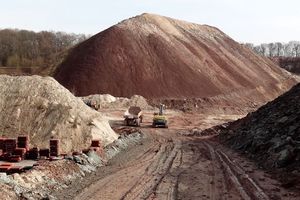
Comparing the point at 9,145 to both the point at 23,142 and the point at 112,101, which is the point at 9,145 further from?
the point at 112,101

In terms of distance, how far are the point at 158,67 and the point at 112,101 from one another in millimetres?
13114

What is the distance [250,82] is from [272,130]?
161 ft

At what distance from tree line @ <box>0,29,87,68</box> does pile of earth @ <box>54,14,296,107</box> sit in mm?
19984

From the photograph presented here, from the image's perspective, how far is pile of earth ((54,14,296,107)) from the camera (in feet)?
204

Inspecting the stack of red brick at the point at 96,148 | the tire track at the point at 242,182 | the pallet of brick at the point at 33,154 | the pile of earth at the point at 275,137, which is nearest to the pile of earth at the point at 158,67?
the pile of earth at the point at 275,137

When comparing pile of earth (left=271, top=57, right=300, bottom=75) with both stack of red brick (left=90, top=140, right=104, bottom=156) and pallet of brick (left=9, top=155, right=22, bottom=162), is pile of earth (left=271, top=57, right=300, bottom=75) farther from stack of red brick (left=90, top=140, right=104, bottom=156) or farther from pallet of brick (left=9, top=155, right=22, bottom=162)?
pallet of brick (left=9, top=155, right=22, bottom=162)

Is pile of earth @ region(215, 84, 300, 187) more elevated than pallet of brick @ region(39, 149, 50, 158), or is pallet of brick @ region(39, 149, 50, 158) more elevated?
pile of earth @ region(215, 84, 300, 187)

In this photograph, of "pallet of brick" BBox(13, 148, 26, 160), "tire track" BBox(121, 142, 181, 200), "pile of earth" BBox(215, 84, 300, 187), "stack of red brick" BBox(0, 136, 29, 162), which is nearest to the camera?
"tire track" BBox(121, 142, 181, 200)

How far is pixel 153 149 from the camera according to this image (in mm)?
26656

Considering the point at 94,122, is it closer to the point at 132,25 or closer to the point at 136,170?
the point at 136,170

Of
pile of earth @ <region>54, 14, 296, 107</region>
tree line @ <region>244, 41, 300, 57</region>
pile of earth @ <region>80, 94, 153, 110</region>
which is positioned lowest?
pile of earth @ <region>80, 94, 153, 110</region>

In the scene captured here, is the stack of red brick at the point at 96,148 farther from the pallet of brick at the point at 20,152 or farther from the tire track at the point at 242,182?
the tire track at the point at 242,182

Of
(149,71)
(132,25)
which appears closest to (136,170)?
(149,71)

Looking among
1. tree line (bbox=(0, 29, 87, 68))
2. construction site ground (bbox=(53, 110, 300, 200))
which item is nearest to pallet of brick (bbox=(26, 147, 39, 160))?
construction site ground (bbox=(53, 110, 300, 200))
